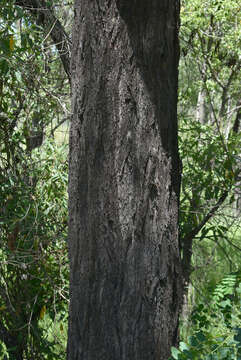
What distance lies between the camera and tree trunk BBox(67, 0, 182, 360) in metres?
2.90

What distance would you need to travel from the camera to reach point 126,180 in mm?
2895

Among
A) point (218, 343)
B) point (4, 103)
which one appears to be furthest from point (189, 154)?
point (218, 343)

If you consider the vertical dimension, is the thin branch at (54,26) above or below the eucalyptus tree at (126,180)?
above

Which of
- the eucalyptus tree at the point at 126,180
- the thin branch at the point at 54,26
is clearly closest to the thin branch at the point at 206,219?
the thin branch at the point at 54,26

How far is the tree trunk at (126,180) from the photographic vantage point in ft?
9.50

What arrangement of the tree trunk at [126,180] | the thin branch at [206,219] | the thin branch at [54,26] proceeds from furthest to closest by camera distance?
the thin branch at [206,219] → the thin branch at [54,26] → the tree trunk at [126,180]

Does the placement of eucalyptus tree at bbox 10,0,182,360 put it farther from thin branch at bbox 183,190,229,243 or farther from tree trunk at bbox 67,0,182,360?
thin branch at bbox 183,190,229,243

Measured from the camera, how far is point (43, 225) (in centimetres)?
451

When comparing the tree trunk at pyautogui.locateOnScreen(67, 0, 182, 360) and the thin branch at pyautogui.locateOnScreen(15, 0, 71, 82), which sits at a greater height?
the thin branch at pyautogui.locateOnScreen(15, 0, 71, 82)

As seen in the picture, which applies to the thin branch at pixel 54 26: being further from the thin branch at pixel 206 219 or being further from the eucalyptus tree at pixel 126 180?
the eucalyptus tree at pixel 126 180

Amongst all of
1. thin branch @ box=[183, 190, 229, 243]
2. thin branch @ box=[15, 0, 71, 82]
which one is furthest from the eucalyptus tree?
thin branch @ box=[183, 190, 229, 243]

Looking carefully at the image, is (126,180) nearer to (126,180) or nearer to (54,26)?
(126,180)

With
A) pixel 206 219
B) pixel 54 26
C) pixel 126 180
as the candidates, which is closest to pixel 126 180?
pixel 126 180

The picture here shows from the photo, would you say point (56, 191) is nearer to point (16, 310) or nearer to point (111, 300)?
point (16, 310)
